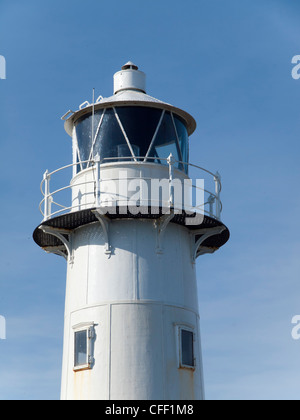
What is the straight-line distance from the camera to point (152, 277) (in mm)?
25656

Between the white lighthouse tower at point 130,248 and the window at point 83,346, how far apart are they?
3 cm

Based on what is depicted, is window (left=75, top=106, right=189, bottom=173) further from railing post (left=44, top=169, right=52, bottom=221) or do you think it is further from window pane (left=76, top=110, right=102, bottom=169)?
railing post (left=44, top=169, right=52, bottom=221)

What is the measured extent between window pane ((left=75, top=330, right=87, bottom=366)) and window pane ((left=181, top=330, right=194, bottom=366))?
2726 mm

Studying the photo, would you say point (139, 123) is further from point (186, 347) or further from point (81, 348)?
point (81, 348)

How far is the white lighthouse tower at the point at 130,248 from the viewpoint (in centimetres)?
2478

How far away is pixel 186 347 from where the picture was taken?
25.6 metres

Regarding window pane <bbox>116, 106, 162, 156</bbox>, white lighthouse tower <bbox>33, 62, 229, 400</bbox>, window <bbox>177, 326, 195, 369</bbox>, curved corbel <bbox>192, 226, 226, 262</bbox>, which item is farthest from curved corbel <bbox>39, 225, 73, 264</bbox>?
window <bbox>177, 326, 195, 369</bbox>

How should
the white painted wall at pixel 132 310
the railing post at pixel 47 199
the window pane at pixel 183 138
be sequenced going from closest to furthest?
the white painted wall at pixel 132 310, the railing post at pixel 47 199, the window pane at pixel 183 138

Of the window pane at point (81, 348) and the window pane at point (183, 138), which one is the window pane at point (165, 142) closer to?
the window pane at point (183, 138)

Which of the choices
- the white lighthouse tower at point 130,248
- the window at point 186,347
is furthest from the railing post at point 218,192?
the window at point 186,347

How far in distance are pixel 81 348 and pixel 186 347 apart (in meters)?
2.96

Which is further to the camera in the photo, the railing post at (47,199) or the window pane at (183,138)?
the window pane at (183,138)

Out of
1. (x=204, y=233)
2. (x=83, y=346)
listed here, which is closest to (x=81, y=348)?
(x=83, y=346)

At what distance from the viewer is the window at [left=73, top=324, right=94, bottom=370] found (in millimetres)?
24953
